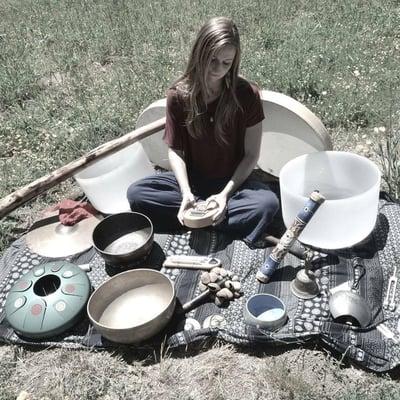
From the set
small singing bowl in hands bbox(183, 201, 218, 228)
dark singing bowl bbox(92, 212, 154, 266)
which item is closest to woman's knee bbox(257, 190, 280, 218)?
small singing bowl in hands bbox(183, 201, 218, 228)

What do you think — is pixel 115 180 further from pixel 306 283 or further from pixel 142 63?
pixel 142 63

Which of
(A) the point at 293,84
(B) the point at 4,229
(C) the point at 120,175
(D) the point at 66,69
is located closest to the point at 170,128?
(C) the point at 120,175

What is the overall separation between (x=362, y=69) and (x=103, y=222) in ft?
8.71

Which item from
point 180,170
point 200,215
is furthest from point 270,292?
point 180,170

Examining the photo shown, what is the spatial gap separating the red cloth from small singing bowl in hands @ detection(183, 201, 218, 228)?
805 millimetres

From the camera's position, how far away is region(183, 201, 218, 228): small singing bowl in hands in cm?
253

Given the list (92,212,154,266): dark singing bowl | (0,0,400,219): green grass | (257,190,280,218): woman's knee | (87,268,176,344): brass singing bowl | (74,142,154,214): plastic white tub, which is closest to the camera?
(87,268,176,344): brass singing bowl

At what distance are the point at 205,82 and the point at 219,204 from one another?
657mm

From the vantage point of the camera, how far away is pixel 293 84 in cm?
387

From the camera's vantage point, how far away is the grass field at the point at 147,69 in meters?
3.55

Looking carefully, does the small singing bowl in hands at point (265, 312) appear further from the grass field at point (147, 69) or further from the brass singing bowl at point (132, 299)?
the grass field at point (147, 69)

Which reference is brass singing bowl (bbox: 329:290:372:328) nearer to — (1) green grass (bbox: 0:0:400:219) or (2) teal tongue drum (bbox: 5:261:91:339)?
(1) green grass (bbox: 0:0:400:219)

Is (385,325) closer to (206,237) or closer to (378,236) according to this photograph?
(378,236)

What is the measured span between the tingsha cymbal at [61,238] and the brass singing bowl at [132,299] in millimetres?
509
